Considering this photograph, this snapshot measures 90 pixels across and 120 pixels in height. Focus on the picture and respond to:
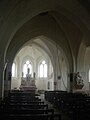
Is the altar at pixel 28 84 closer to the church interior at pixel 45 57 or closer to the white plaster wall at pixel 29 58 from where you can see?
the church interior at pixel 45 57

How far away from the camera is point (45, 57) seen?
125 feet

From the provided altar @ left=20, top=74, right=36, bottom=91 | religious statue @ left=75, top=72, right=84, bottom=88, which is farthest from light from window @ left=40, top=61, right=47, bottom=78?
religious statue @ left=75, top=72, right=84, bottom=88

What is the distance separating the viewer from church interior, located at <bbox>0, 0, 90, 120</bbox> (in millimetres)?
9867

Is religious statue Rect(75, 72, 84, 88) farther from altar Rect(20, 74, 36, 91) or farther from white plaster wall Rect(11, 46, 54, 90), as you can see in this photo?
white plaster wall Rect(11, 46, 54, 90)

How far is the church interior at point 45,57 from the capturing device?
32.4ft

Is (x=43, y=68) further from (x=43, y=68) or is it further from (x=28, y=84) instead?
(x=28, y=84)

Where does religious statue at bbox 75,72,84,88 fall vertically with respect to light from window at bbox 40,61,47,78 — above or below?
below

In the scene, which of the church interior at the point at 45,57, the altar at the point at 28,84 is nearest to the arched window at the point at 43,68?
the church interior at the point at 45,57

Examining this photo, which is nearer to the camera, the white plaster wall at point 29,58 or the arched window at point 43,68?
the white plaster wall at point 29,58

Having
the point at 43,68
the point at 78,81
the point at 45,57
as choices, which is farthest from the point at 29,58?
the point at 78,81

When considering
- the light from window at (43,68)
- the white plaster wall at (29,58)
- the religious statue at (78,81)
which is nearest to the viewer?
the religious statue at (78,81)

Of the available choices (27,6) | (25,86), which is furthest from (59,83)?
(27,6)

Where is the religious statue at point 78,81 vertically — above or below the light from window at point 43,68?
below

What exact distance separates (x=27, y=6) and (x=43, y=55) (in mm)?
22491
